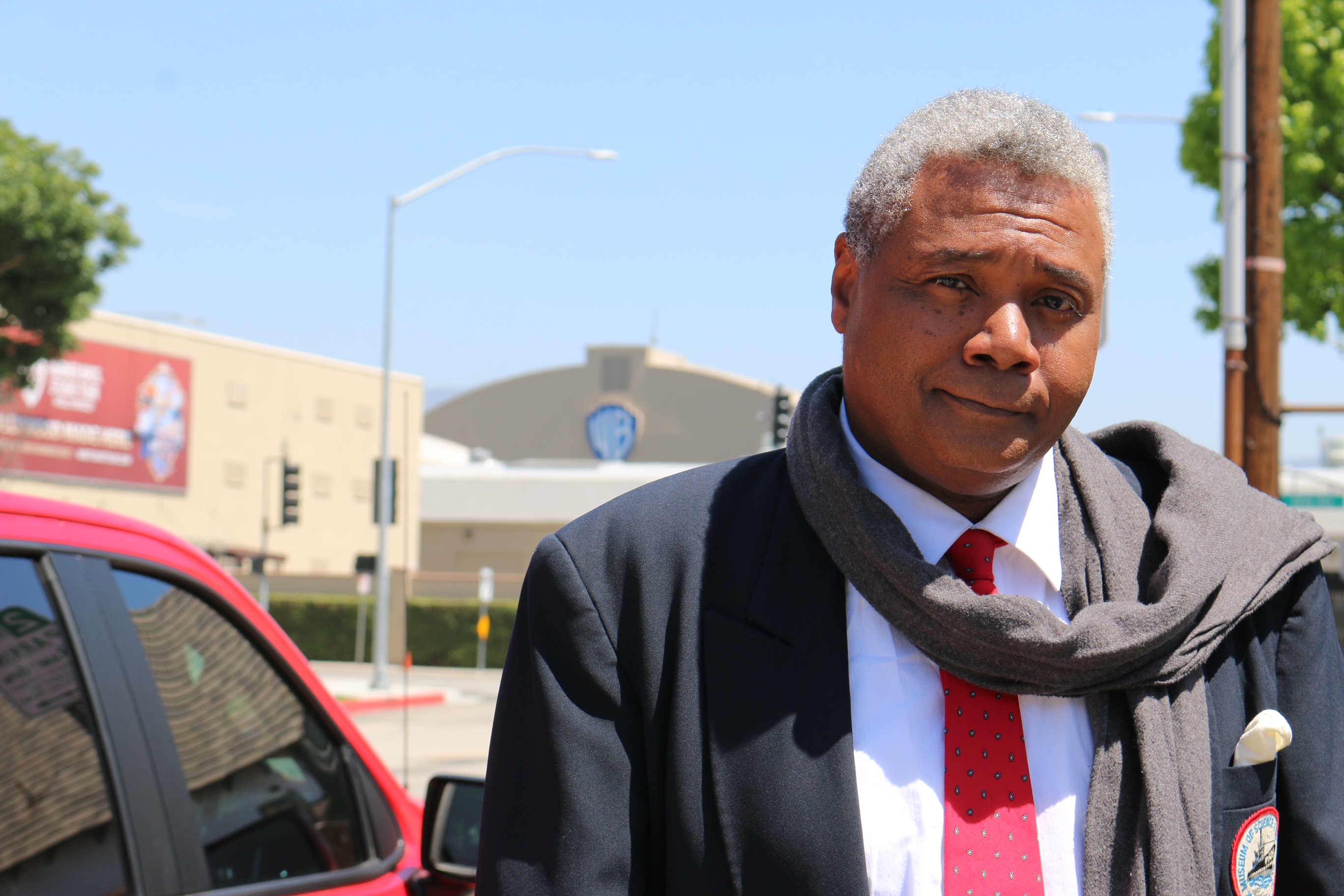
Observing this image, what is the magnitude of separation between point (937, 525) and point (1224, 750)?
1.52 feet

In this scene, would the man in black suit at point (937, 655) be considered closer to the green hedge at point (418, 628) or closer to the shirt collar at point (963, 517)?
the shirt collar at point (963, 517)

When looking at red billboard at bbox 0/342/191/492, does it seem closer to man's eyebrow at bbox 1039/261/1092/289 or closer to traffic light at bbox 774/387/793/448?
traffic light at bbox 774/387/793/448

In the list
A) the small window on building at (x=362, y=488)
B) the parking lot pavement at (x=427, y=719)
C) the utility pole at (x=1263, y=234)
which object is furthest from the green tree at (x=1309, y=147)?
the small window on building at (x=362, y=488)

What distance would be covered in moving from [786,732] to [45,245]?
21453mm

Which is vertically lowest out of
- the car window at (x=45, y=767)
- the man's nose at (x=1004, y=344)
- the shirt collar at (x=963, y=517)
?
the car window at (x=45, y=767)

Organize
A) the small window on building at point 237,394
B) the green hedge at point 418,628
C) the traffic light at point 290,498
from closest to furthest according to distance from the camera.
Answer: the traffic light at point 290,498 → the green hedge at point 418,628 → the small window on building at point 237,394

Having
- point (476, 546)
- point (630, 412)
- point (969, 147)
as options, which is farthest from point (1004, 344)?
point (630, 412)

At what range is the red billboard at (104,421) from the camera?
4000 centimetres

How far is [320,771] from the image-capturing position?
2736 mm

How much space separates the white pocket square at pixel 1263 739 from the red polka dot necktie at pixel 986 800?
28 centimetres

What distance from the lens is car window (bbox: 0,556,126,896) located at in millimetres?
2113

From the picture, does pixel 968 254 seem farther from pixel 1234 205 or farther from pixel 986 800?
pixel 1234 205

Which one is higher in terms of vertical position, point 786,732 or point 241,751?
point 786,732

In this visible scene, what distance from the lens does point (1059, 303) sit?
6.03ft
